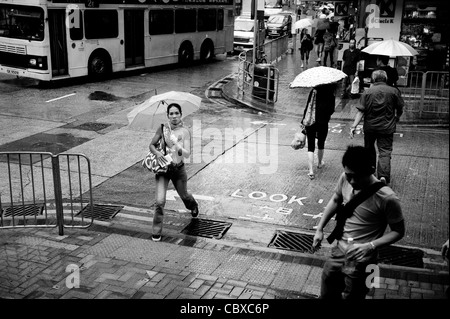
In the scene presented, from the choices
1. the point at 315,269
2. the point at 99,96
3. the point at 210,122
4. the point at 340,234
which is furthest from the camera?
the point at 99,96

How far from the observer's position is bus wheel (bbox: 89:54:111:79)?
63.2ft

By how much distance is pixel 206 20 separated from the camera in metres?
25.1

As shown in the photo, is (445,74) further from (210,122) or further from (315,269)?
(315,269)

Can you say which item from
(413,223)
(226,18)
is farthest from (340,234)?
(226,18)

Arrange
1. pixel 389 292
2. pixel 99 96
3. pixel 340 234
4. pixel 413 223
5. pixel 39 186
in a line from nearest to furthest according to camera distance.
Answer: pixel 340 234, pixel 389 292, pixel 413 223, pixel 39 186, pixel 99 96

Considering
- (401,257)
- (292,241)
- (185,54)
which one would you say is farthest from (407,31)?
(401,257)

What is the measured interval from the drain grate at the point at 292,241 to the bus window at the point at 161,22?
1624 cm

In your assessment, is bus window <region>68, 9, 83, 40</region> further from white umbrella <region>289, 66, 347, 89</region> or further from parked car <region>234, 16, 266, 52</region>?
parked car <region>234, 16, 266, 52</region>

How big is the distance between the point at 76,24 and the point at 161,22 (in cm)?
488

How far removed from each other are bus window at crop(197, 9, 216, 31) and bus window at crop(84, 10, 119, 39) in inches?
220

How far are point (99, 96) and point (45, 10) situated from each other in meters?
3.22

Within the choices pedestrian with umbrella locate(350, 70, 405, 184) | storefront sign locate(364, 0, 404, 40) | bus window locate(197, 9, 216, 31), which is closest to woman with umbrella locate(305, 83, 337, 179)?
pedestrian with umbrella locate(350, 70, 405, 184)

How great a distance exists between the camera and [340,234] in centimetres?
438

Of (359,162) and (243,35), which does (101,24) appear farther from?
(359,162)
